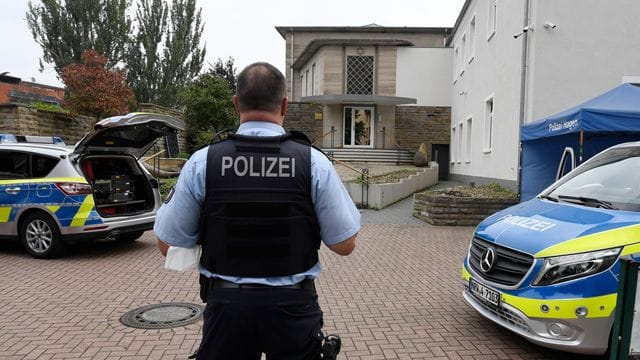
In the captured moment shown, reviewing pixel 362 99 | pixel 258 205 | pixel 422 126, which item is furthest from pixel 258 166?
pixel 422 126

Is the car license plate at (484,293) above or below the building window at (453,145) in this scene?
below

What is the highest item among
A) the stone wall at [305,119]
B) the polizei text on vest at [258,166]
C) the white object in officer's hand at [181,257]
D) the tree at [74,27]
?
the tree at [74,27]

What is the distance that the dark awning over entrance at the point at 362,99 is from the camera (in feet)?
82.6

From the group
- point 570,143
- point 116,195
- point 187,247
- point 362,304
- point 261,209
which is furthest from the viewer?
point 570,143

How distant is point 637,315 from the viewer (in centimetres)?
231

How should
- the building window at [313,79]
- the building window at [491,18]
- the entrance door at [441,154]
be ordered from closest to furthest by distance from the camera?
the building window at [491,18] < the entrance door at [441,154] < the building window at [313,79]

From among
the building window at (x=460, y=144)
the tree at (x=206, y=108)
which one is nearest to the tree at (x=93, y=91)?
the tree at (x=206, y=108)

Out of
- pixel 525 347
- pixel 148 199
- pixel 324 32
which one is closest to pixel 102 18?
pixel 324 32

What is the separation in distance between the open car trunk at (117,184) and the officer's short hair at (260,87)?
5992 mm

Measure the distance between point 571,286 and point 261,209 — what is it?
2650 mm

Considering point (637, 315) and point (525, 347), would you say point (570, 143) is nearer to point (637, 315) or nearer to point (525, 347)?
point (525, 347)

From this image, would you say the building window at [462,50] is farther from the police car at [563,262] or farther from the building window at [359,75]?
the police car at [563,262]

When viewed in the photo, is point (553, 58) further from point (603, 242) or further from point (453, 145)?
point (453, 145)

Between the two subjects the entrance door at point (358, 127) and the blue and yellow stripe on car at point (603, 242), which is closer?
the blue and yellow stripe on car at point (603, 242)
